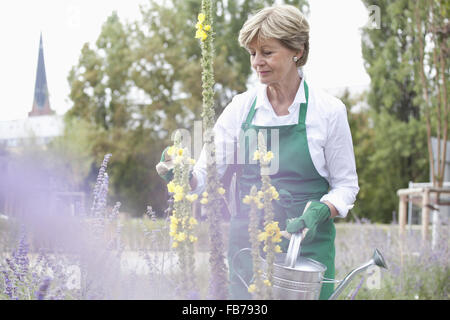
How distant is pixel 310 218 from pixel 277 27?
58 centimetres

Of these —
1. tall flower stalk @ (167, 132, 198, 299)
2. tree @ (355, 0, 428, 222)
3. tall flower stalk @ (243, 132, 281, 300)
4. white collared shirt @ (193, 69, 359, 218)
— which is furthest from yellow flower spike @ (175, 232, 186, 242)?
tree @ (355, 0, 428, 222)

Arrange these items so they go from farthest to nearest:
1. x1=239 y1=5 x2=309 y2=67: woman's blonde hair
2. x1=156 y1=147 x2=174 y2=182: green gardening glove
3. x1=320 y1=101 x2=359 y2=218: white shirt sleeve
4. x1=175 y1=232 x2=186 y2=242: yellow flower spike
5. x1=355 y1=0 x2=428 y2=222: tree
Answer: x1=355 y1=0 x2=428 y2=222: tree → x1=320 y1=101 x2=359 y2=218: white shirt sleeve → x1=239 y1=5 x2=309 y2=67: woman's blonde hair → x1=156 y1=147 x2=174 y2=182: green gardening glove → x1=175 y1=232 x2=186 y2=242: yellow flower spike

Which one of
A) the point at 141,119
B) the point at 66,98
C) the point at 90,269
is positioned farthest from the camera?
the point at 66,98

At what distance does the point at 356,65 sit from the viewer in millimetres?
3590

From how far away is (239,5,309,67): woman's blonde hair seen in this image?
1.49 m

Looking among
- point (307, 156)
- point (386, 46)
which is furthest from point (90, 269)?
point (386, 46)

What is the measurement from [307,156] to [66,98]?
1214 cm

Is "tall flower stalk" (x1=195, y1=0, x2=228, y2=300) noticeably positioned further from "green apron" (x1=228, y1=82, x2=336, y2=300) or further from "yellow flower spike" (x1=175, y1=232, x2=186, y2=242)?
"green apron" (x1=228, y1=82, x2=336, y2=300)

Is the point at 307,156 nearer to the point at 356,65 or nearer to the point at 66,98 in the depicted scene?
the point at 356,65

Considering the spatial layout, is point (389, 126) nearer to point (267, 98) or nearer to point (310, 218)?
point (267, 98)

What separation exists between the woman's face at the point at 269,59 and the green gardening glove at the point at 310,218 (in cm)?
42

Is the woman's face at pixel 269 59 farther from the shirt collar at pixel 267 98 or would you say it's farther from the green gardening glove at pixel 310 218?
the green gardening glove at pixel 310 218

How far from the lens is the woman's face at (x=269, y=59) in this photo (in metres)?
1.50

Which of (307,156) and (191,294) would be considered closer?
(191,294)
